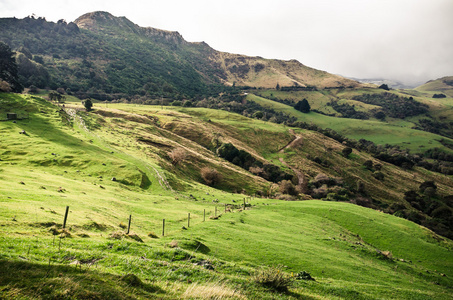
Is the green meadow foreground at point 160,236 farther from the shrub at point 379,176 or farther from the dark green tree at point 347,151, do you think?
the dark green tree at point 347,151

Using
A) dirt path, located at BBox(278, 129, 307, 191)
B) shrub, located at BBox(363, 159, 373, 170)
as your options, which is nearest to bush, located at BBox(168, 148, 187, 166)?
dirt path, located at BBox(278, 129, 307, 191)

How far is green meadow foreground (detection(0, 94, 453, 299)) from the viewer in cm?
904

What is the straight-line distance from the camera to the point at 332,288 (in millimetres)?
14125

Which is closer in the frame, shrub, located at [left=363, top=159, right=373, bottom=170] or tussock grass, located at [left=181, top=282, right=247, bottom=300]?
tussock grass, located at [left=181, top=282, right=247, bottom=300]

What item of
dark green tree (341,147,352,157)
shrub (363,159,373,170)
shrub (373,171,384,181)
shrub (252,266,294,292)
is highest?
shrub (252,266,294,292)

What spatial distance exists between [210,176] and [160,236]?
46.3 metres

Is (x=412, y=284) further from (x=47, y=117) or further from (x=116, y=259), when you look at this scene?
(x=47, y=117)

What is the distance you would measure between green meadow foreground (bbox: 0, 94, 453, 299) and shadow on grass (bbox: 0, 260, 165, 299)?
0.13 feet

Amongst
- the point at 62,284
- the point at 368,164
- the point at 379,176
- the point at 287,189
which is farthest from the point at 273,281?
the point at 368,164

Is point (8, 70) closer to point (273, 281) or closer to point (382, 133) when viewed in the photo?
point (273, 281)

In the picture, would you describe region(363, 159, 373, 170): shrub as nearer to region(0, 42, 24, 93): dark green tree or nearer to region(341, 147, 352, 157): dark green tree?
region(341, 147, 352, 157): dark green tree

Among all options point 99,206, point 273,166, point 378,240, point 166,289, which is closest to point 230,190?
point 273,166

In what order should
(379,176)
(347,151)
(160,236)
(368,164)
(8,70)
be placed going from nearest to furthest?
(160,236) < (8,70) < (379,176) < (368,164) < (347,151)

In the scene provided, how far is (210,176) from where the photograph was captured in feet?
222
